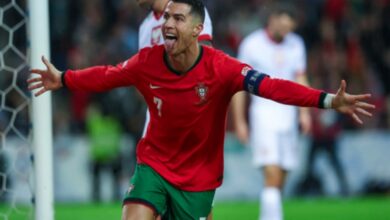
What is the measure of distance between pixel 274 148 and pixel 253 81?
3.58 m

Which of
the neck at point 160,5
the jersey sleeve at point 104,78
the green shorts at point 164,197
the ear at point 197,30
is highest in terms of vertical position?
the neck at point 160,5

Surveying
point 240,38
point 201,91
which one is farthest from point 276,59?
point 240,38

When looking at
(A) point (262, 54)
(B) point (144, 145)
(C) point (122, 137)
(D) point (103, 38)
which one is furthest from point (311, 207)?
Answer: (B) point (144, 145)

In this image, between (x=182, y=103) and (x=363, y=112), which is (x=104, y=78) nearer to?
(x=182, y=103)

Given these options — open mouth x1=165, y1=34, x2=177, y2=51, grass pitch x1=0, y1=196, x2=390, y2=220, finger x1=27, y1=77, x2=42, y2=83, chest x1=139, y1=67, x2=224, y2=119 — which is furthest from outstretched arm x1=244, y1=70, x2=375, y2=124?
grass pitch x1=0, y1=196, x2=390, y2=220

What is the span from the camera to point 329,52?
58.7ft

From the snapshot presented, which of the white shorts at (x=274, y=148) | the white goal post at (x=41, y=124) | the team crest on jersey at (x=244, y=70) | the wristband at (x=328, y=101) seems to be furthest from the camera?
the white shorts at (x=274, y=148)

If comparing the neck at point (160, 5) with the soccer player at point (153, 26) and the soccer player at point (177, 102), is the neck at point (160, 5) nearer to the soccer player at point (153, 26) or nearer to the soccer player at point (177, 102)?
the soccer player at point (153, 26)

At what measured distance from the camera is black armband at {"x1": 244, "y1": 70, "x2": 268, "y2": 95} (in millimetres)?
6470

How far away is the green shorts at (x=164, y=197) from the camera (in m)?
6.77

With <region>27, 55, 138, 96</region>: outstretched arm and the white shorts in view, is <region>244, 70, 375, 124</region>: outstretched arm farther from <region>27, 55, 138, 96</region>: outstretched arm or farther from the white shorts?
the white shorts

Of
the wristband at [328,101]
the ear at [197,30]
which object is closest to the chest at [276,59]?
the ear at [197,30]

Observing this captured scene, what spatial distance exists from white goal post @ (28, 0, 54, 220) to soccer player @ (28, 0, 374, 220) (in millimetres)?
425

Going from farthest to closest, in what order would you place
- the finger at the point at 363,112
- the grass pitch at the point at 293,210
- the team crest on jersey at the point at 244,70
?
the grass pitch at the point at 293,210 < the team crest on jersey at the point at 244,70 < the finger at the point at 363,112
